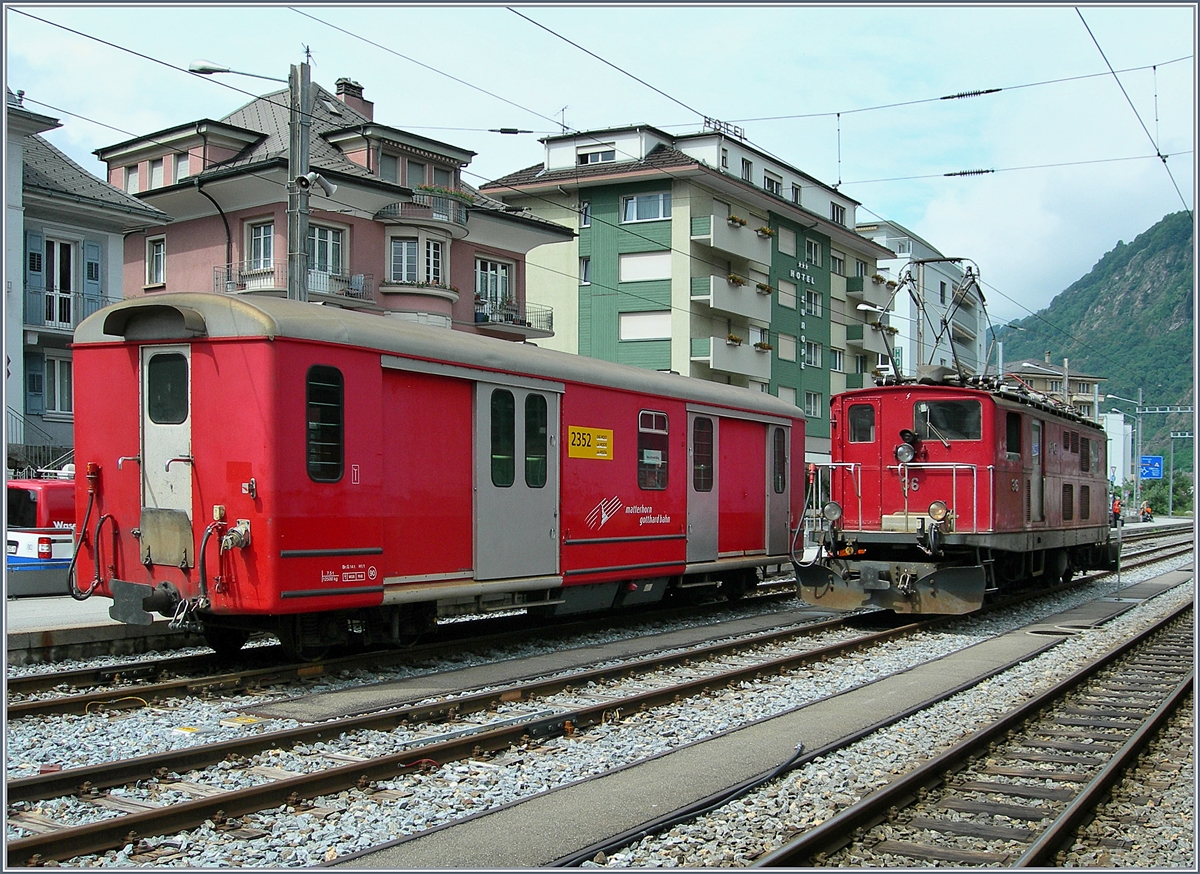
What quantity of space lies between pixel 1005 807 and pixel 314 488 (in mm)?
5924

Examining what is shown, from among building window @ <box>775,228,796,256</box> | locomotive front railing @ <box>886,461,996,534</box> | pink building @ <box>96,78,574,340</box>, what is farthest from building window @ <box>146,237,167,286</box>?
locomotive front railing @ <box>886,461,996,534</box>

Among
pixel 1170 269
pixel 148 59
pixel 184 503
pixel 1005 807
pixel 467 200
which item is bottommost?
pixel 1005 807

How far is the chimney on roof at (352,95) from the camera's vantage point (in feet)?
130

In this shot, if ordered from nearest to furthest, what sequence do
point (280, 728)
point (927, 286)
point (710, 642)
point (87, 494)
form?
point (280, 728), point (87, 494), point (710, 642), point (927, 286)

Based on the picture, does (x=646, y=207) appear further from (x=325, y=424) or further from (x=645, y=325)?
(x=325, y=424)

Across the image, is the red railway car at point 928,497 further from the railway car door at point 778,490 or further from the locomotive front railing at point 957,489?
the railway car door at point 778,490

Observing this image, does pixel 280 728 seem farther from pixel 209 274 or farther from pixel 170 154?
pixel 170 154

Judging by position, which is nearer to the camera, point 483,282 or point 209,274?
point 209,274

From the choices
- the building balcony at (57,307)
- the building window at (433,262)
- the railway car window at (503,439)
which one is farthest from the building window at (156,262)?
the railway car window at (503,439)

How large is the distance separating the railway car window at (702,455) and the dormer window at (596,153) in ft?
99.4

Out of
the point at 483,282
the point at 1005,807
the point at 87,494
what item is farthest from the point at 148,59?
the point at 483,282

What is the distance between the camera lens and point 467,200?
3419 centimetres

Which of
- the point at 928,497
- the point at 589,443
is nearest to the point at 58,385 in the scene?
the point at 589,443

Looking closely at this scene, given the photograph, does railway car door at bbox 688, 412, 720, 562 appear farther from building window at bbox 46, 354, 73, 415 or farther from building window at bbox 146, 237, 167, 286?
building window at bbox 146, 237, 167, 286
